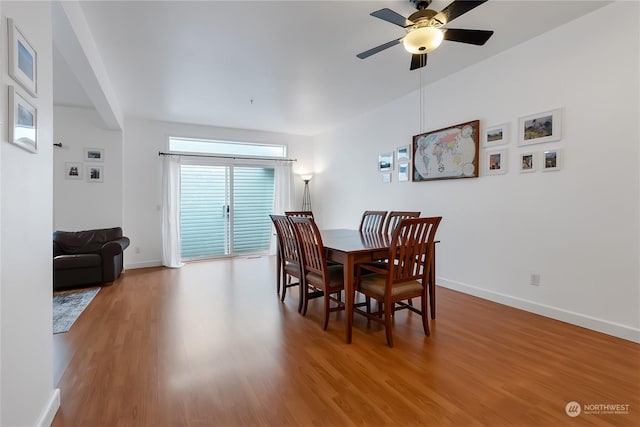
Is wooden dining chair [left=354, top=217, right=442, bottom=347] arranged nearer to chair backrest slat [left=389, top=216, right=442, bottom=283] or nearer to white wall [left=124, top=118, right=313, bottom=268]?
chair backrest slat [left=389, top=216, right=442, bottom=283]

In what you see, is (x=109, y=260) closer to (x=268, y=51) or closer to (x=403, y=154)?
(x=268, y=51)

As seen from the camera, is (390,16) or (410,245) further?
(410,245)

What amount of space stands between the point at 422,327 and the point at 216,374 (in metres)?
1.76

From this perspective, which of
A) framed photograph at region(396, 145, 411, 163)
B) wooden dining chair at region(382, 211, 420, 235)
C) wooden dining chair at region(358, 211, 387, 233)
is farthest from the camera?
framed photograph at region(396, 145, 411, 163)

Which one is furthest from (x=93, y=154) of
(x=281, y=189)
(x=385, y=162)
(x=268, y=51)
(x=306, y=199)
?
(x=385, y=162)

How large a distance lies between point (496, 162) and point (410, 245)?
168 centimetres

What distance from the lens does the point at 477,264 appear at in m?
3.54

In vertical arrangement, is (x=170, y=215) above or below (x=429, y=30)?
below

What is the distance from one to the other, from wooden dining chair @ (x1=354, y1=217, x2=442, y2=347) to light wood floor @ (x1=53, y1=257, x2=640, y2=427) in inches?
13.4

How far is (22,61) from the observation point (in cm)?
127

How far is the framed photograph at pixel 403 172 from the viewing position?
14.5ft

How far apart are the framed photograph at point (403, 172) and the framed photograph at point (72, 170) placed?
495 centimetres

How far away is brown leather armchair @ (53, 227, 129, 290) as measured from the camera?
389cm

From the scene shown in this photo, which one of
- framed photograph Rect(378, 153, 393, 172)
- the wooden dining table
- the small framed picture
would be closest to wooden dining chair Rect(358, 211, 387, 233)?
the wooden dining table
